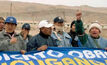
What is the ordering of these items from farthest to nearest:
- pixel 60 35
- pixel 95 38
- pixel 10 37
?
pixel 60 35 → pixel 95 38 → pixel 10 37

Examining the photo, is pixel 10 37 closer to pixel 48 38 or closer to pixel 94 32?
pixel 48 38

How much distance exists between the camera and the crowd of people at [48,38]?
17.2 feet

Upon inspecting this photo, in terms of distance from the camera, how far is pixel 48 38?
5707mm

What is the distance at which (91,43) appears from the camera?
585cm

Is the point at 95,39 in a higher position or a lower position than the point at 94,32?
lower

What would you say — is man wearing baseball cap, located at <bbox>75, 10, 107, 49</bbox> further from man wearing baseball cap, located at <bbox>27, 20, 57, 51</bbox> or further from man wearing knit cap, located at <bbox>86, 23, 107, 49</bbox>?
man wearing baseball cap, located at <bbox>27, 20, 57, 51</bbox>

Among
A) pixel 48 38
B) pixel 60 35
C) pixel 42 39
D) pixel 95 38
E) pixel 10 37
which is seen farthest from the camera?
pixel 60 35

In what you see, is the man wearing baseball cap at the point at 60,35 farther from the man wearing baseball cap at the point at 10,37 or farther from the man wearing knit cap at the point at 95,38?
the man wearing baseball cap at the point at 10,37

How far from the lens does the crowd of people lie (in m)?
5.25

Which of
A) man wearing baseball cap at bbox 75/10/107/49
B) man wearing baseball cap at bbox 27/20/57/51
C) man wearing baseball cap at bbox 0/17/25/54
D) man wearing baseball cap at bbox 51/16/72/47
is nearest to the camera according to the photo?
man wearing baseball cap at bbox 0/17/25/54

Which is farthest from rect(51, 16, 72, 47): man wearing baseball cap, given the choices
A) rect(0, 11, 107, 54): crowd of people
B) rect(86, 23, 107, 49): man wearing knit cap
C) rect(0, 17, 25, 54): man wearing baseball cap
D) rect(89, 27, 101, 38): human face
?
rect(0, 17, 25, 54): man wearing baseball cap

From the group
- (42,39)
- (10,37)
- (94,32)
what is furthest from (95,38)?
(10,37)

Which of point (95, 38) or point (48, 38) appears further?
point (95, 38)

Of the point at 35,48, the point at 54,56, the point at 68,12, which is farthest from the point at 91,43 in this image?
the point at 68,12
